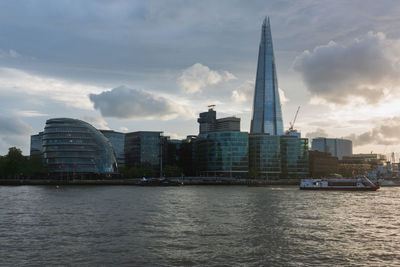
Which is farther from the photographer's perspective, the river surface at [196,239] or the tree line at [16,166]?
the tree line at [16,166]

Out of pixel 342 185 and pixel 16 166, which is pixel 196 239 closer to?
pixel 342 185

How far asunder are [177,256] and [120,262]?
4.32m

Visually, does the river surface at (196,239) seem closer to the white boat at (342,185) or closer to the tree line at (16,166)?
the white boat at (342,185)

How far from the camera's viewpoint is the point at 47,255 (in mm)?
31000

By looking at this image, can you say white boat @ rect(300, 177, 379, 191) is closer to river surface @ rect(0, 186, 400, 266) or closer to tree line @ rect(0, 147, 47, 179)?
river surface @ rect(0, 186, 400, 266)

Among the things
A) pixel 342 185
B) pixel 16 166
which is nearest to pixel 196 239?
pixel 342 185

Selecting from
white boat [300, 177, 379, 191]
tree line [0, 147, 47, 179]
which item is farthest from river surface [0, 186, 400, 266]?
tree line [0, 147, 47, 179]

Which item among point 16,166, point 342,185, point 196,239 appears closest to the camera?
point 196,239

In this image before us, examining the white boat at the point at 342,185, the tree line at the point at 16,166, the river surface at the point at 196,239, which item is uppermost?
the tree line at the point at 16,166

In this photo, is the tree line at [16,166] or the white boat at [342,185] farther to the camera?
the tree line at [16,166]

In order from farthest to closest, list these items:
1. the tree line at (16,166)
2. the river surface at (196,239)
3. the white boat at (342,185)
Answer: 1. the tree line at (16,166)
2. the white boat at (342,185)
3. the river surface at (196,239)

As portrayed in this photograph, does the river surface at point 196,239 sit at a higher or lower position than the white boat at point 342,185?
lower

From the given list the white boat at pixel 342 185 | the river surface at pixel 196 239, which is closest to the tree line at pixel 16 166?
the white boat at pixel 342 185

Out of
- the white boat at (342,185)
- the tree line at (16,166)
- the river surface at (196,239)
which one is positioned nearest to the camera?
the river surface at (196,239)
